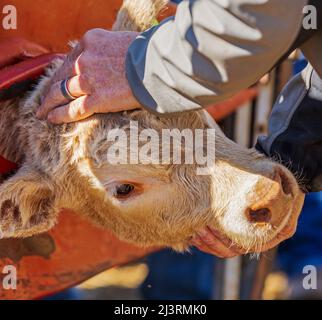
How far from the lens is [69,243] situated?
3.22 m

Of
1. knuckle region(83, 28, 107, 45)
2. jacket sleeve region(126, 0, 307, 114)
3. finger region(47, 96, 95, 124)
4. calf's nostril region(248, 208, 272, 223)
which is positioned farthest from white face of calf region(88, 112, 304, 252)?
jacket sleeve region(126, 0, 307, 114)

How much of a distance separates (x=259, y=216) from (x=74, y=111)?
61 cm

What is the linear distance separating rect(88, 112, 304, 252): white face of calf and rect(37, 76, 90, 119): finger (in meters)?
0.22

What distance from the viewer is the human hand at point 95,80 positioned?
93.7 inches

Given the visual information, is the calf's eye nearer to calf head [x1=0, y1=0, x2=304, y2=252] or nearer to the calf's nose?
calf head [x1=0, y1=0, x2=304, y2=252]

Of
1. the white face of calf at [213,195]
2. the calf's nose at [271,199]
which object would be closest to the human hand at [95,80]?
the white face of calf at [213,195]

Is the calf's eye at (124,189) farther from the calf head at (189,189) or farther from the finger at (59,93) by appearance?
the finger at (59,93)

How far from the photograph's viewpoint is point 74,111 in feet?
8.18

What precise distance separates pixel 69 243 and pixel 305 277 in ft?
3.98

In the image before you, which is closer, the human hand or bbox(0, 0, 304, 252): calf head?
the human hand

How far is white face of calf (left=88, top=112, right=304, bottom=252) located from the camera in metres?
2.51

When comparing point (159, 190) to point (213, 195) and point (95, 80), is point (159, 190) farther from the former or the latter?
point (95, 80)
